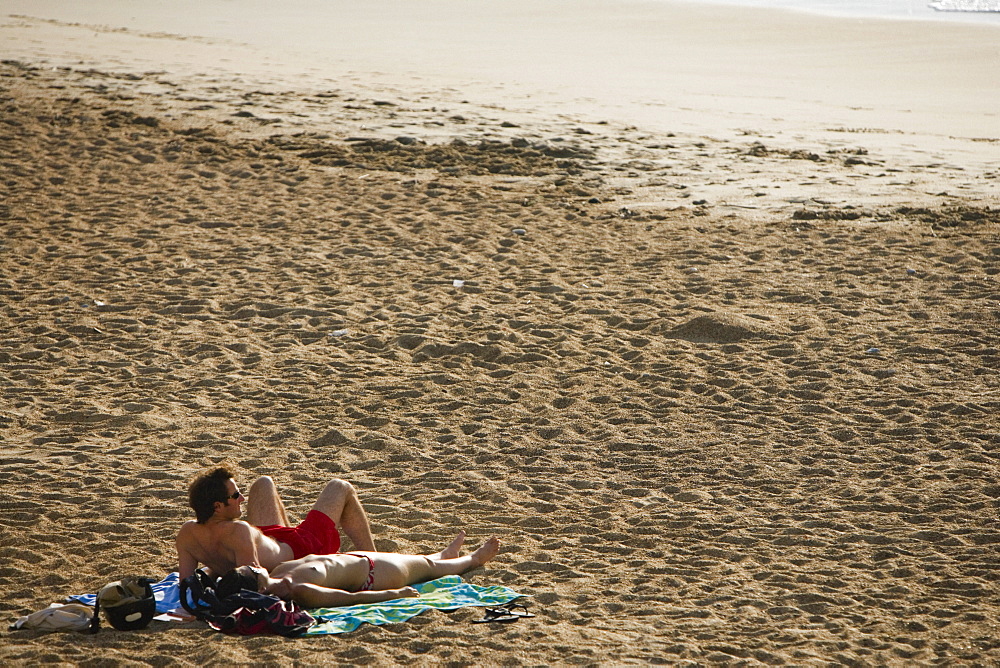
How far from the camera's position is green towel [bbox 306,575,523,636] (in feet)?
15.4

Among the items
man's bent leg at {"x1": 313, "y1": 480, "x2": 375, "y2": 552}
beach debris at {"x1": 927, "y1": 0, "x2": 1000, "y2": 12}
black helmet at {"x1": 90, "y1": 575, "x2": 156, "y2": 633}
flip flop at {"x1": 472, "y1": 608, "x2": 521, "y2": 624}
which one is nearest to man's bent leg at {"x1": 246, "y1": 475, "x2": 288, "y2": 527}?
man's bent leg at {"x1": 313, "y1": 480, "x2": 375, "y2": 552}

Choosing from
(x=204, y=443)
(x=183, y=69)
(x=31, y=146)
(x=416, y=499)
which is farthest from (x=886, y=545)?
(x=183, y=69)

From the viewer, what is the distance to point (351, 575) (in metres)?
4.98

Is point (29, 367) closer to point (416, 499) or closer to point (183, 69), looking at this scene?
point (416, 499)

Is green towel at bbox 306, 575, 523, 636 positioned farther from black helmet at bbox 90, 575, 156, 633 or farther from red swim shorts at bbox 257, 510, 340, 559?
black helmet at bbox 90, 575, 156, 633

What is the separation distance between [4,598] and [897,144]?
11.6m

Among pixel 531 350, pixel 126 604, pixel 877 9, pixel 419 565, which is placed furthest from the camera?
pixel 877 9

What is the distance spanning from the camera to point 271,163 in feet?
40.8

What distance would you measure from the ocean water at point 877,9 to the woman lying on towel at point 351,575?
2303cm

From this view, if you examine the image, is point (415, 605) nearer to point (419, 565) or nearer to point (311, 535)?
point (419, 565)

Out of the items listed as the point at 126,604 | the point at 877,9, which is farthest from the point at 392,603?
the point at 877,9

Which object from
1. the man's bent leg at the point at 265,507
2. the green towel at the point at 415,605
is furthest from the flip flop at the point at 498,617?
the man's bent leg at the point at 265,507

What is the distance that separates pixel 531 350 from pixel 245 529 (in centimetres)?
361

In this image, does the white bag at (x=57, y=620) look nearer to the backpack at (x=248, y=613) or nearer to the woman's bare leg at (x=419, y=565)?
the backpack at (x=248, y=613)
